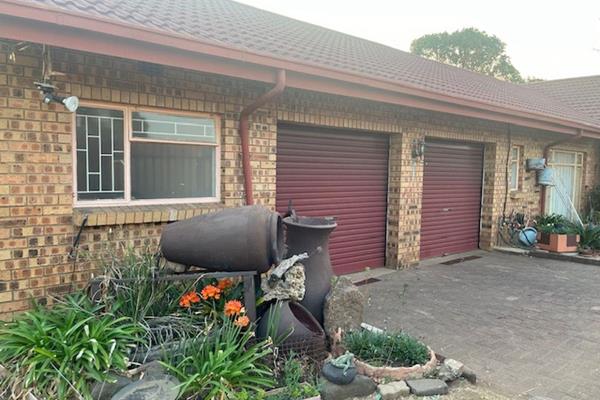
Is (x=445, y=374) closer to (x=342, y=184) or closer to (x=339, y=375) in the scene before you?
(x=339, y=375)

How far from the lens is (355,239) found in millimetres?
7367

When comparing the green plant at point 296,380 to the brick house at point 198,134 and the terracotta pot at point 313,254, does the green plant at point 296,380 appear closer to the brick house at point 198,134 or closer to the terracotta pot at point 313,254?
the terracotta pot at point 313,254

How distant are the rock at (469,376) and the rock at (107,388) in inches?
105

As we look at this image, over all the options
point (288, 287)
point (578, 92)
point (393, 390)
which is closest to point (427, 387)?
point (393, 390)

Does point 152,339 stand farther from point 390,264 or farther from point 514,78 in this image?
point 514,78

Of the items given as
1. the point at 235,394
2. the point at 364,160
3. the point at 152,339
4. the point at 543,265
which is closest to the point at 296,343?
the point at 235,394

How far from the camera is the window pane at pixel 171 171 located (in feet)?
15.5

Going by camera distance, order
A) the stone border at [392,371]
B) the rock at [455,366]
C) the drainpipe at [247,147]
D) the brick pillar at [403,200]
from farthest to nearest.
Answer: the brick pillar at [403,200], the drainpipe at [247,147], the rock at [455,366], the stone border at [392,371]

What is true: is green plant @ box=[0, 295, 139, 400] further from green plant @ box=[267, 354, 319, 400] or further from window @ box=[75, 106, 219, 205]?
window @ box=[75, 106, 219, 205]

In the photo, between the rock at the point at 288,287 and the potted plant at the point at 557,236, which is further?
the potted plant at the point at 557,236

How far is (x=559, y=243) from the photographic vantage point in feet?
30.7

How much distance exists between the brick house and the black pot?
1.02 metres

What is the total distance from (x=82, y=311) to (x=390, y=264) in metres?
5.47

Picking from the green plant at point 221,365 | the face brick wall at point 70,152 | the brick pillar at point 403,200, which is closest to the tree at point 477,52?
the brick pillar at point 403,200
